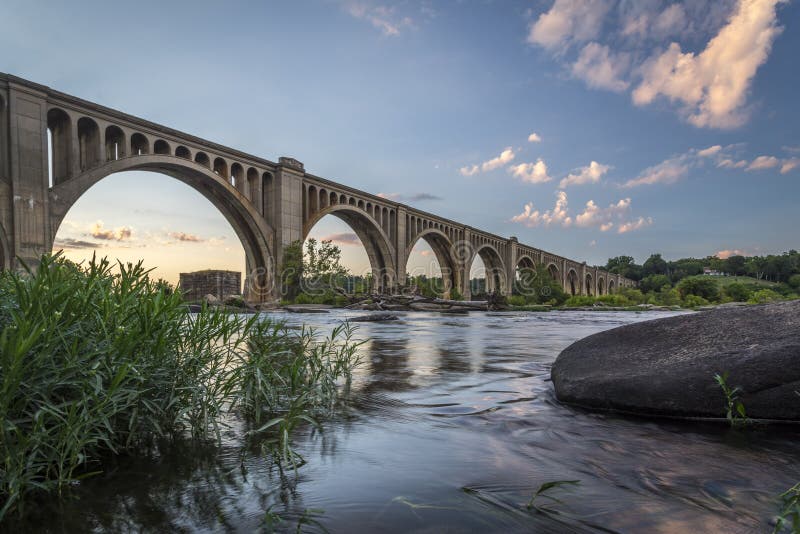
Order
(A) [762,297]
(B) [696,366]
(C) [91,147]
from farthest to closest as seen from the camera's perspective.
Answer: (A) [762,297], (C) [91,147], (B) [696,366]

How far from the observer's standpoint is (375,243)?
47125 mm

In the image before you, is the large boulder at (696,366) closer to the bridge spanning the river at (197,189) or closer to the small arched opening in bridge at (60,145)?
the bridge spanning the river at (197,189)

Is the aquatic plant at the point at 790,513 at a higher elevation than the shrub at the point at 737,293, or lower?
higher

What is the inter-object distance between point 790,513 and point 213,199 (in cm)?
3422

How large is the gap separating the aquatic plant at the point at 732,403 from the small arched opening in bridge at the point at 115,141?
93.4 ft

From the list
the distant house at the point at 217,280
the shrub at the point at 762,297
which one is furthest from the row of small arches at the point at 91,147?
the shrub at the point at 762,297

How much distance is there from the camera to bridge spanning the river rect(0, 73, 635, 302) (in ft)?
62.3

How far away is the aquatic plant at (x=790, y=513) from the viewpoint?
1.19m

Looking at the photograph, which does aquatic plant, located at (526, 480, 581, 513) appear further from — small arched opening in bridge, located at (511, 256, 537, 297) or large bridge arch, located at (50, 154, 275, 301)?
small arched opening in bridge, located at (511, 256, 537, 297)

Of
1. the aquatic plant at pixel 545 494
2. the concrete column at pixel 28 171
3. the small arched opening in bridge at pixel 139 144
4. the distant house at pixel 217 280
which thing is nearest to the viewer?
the aquatic plant at pixel 545 494

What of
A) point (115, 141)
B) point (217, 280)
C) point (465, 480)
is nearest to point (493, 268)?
point (217, 280)

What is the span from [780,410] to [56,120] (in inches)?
1146

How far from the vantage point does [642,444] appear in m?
2.51

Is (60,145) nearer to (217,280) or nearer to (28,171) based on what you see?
Answer: (28,171)
